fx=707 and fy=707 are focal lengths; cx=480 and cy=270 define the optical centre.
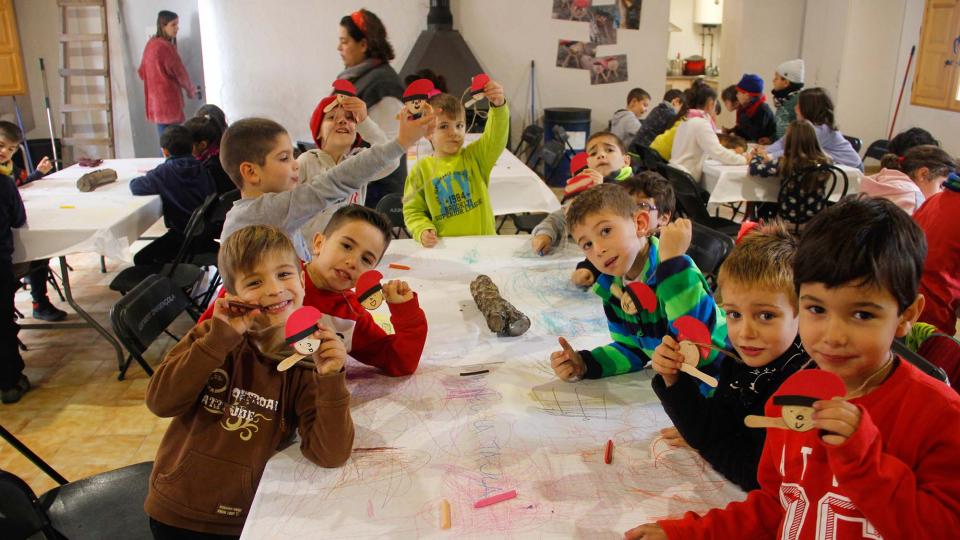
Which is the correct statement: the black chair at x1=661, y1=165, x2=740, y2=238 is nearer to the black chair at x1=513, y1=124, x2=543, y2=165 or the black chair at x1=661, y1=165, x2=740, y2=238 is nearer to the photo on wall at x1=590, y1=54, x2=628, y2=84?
the black chair at x1=513, y1=124, x2=543, y2=165

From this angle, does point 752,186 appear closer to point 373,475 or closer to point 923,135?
point 923,135

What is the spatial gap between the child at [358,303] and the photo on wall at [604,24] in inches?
260

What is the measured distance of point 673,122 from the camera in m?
5.76

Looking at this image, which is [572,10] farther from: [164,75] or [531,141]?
[164,75]

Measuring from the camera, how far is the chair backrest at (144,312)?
2.23m

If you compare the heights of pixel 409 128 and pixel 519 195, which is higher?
pixel 409 128

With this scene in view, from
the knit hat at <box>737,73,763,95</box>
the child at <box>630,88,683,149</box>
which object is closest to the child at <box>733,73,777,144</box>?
the knit hat at <box>737,73,763,95</box>

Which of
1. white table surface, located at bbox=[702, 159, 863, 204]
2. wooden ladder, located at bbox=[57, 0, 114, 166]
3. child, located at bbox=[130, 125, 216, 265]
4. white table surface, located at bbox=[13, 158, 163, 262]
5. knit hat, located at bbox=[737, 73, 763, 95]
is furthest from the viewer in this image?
wooden ladder, located at bbox=[57, 0, 114, 166]

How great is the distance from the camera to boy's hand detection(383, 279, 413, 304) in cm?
174

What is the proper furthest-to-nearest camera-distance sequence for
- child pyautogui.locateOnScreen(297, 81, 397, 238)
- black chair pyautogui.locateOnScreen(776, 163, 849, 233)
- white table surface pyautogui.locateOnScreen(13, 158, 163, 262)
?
black chair pyautogui.locateOnScreen(776, 163, 849, 233) → white table surface pyautogui.locateOnScreen(13, 158, 163, 262) → child pyautogui.locateOnScreen(297, 81, 397, 238)

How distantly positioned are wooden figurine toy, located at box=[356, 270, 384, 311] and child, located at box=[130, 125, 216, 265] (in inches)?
102

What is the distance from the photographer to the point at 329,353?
4.37 feet

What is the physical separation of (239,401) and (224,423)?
0.05 metres

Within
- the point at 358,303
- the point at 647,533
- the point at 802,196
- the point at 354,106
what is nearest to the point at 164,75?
the point at 354,106
